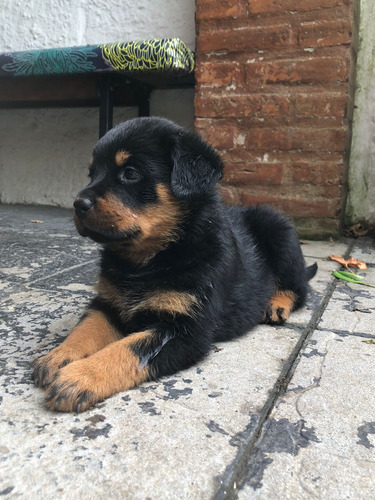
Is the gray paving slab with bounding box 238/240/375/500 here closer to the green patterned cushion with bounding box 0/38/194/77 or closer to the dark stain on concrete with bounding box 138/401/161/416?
the dark stain on concrete with bounding box 138/401/161/416

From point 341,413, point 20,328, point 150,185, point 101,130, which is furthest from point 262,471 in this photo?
point 101,130

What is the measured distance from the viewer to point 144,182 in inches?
69.0

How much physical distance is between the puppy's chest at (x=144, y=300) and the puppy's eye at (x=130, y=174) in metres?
0.40

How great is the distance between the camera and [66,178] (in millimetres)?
5703

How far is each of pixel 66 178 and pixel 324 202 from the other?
3132 millimetres

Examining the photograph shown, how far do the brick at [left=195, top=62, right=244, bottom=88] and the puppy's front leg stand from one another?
3045mm

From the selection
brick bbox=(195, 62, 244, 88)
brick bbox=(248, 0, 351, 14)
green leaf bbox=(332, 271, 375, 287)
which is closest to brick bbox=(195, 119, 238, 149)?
brick bbox=(195, 62, 244, 88)

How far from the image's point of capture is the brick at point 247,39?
4023mm

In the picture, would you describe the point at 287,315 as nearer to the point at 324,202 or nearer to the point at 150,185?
the point at 150,185

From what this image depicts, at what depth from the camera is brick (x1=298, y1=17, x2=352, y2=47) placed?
3863 millimetres

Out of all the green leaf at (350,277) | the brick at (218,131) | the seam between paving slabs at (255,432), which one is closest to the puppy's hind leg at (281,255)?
the seam between paving slabs at (255,432)

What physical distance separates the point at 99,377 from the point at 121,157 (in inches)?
31.7

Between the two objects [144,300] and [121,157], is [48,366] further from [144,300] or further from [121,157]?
[121,157]

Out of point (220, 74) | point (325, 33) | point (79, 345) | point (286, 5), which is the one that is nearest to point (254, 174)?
point (220, 74)
